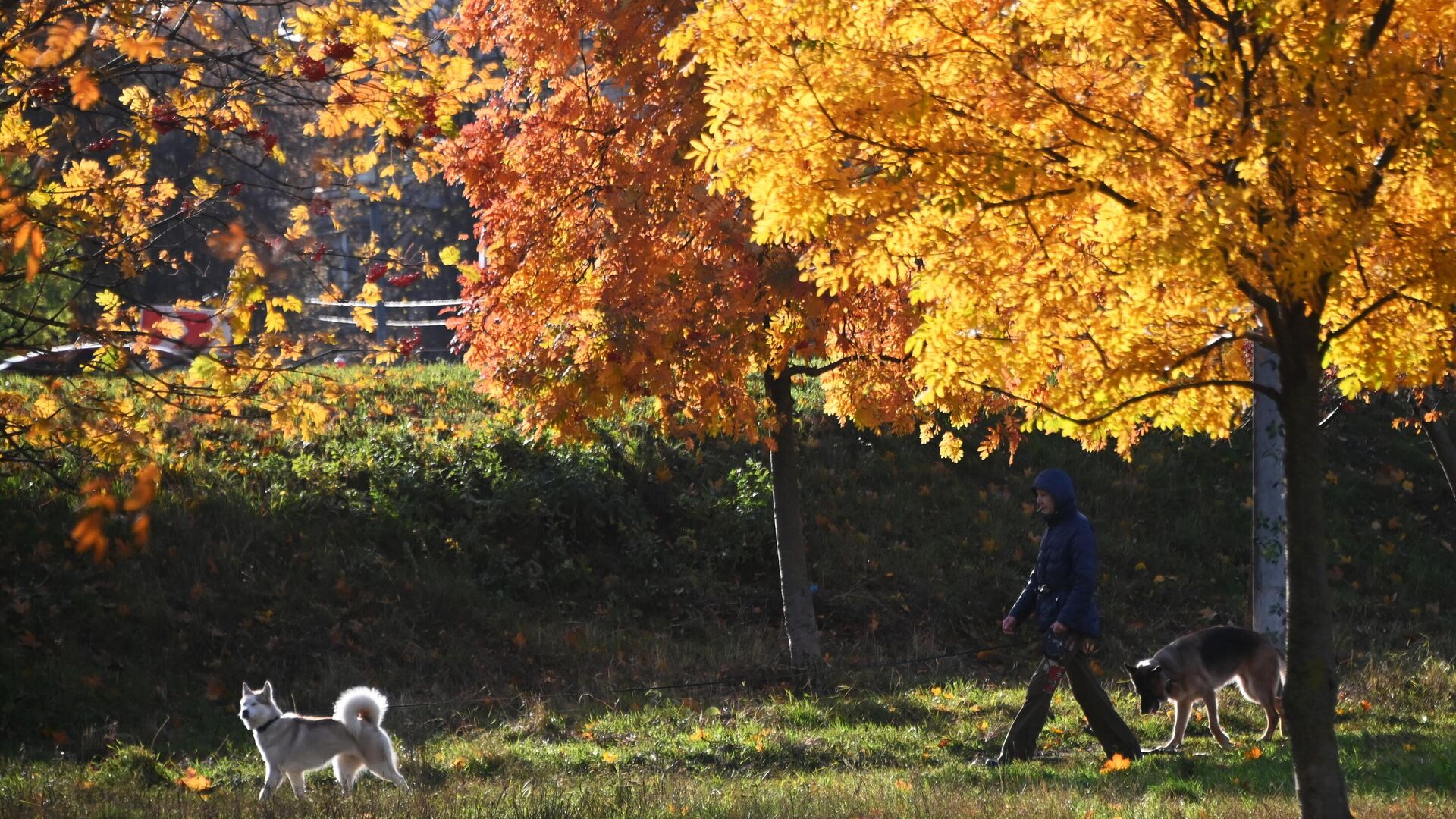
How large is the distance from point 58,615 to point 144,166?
6.46 metres

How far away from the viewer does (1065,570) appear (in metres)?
8.52

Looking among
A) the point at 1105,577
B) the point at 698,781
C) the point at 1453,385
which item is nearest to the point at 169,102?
the point at 698,781

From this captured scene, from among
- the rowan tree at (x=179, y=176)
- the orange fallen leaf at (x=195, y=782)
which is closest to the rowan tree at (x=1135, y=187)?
the rowan tree at (x=179, y=176)

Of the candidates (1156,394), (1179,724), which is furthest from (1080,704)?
(1156,394)

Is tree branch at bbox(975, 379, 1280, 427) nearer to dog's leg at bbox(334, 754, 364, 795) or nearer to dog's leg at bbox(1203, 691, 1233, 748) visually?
dog's leg at bbox(1203, 691, 1233, 748)

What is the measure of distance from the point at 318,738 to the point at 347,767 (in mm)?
356

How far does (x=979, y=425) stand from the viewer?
58.3ft

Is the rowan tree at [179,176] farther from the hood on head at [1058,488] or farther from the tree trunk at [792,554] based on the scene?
the tree trunk at [792,554]

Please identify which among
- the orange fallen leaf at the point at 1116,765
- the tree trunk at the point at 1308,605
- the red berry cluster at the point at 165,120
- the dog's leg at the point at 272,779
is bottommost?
the dog's leg at the point at 272,779

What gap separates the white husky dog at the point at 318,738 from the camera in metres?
7.79

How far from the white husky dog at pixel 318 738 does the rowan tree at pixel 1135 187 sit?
3.83m

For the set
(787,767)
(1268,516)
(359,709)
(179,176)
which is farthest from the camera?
(1268,516)

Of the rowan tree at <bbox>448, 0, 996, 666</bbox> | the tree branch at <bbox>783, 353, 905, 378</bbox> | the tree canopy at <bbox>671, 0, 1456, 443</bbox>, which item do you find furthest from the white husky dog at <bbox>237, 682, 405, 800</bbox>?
the tree branch at <bbox>783, 353, 905, 378</bbox>

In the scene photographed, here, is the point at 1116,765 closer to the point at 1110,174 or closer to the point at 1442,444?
the point at 1110,174
